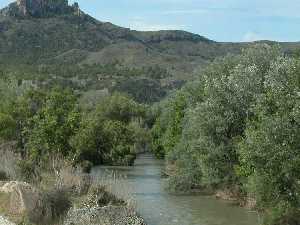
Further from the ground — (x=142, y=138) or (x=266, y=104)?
(x=266, y=104)

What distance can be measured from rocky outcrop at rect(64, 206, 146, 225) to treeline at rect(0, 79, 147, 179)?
8.94 m

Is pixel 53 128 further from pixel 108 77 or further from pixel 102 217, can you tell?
pixel 108 77

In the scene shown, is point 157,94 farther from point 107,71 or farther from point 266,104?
point 266,104

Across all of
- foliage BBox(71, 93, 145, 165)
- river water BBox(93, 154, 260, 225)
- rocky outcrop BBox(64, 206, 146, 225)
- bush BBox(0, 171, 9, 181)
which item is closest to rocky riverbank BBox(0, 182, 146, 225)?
rocky outcrop BBox(64, 206, 146, 225)

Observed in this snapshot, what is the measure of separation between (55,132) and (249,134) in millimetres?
28298

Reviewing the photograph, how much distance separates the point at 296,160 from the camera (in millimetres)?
26547

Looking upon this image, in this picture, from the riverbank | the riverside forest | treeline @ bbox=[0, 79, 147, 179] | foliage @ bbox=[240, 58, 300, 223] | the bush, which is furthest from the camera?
treeline @ bbox=[0, 79, 147, 179]

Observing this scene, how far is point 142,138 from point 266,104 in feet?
267

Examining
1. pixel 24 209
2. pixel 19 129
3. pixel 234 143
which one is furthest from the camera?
pixel 19 129

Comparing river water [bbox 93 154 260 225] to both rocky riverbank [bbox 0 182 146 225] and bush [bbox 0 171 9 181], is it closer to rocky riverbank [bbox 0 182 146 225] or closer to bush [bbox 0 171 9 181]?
rocky riverbank [bbox 0 182 146 225]

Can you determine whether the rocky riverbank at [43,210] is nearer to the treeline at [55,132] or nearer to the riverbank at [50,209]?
the riverbank at [50,209]

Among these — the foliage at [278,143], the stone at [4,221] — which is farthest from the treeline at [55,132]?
the foliage at [278,143]

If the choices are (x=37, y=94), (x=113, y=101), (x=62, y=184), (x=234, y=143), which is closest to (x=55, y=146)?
(x=37, y=94)

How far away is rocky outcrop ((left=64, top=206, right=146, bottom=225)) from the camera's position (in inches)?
941
